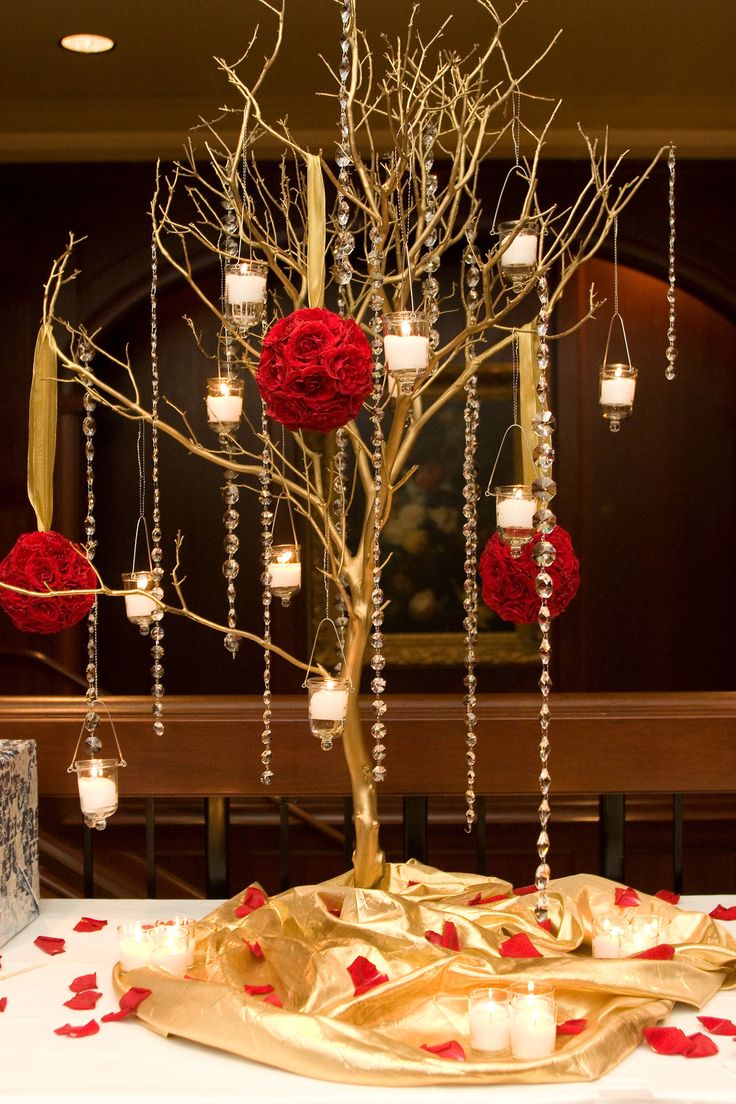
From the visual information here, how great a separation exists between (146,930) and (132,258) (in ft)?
12.2

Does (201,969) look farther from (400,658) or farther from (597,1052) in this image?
(400,658)

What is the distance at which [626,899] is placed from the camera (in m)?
1.66

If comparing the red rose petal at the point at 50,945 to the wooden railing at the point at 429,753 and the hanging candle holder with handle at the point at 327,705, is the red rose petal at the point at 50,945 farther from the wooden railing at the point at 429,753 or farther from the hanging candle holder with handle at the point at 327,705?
the hanging candle holder with handle at the point at 327,705

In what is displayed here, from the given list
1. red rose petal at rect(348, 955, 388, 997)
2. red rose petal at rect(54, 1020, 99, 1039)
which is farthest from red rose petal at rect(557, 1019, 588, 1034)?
red rose petal at rect(54, 1020, 99, 1039)

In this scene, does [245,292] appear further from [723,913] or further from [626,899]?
[723,913]

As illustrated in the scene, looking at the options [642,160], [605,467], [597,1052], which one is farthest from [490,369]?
[597,1052]

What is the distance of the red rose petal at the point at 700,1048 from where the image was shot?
1.30 metres

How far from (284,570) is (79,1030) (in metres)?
0.64

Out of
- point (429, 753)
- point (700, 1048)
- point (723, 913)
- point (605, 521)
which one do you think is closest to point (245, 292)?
point (429, 753)

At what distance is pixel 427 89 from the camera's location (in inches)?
60.0

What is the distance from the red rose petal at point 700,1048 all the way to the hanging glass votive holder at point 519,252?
0.97 m

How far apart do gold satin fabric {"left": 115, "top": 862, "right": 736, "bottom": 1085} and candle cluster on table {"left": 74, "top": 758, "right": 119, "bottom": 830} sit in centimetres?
21

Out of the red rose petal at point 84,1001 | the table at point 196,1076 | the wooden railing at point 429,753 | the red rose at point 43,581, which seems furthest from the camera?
the wooden railing at point 429,753

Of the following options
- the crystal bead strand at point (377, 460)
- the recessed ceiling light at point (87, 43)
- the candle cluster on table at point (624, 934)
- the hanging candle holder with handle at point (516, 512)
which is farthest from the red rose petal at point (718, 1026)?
the recessed ceiling light at point (87, 43)
